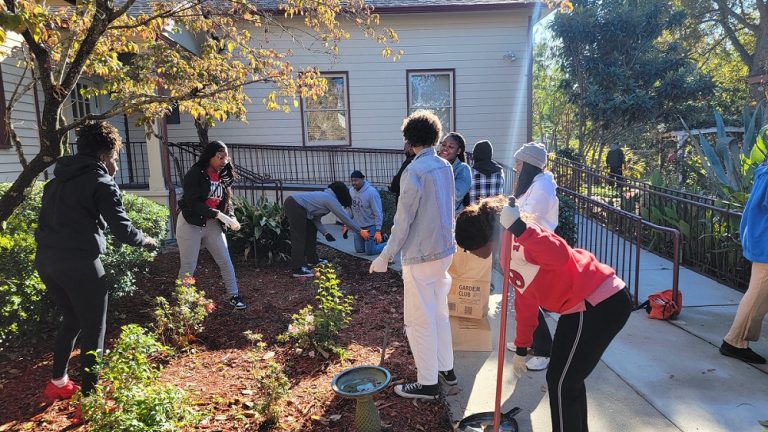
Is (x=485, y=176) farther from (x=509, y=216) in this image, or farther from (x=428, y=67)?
(x=428, y=67)

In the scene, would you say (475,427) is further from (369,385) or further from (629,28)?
(629,28)

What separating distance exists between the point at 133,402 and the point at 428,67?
10.8 m

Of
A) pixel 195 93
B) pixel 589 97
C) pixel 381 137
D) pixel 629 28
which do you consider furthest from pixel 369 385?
pixel 629 28

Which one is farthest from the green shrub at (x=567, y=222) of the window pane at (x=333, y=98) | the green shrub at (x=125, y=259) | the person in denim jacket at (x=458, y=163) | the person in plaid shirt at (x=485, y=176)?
the window pane at (x=333, y=98)

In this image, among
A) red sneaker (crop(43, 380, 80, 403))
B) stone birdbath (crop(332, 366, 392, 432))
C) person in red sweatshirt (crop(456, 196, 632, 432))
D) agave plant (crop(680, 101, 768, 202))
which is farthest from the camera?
agave plant (crop(680, 101, 768, 202))

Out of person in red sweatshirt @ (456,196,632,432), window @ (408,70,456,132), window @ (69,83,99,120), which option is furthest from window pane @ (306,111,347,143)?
person in red sweatshirt @ (456,196,632,432)

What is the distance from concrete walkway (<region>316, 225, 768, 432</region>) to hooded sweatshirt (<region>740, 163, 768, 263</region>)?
2.85 ft

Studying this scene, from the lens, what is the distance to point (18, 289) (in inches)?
146

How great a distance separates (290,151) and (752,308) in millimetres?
10187

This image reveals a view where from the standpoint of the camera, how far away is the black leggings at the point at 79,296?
9.57ft

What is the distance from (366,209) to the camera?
758 centimetres

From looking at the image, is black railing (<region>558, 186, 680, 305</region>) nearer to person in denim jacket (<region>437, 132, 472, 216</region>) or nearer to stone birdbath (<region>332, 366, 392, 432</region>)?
person in denim jacket (<region>437, 132, 472, 216</region>)

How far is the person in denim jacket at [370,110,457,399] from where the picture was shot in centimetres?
304

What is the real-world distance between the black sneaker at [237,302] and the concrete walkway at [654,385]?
7.88 ft
